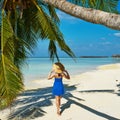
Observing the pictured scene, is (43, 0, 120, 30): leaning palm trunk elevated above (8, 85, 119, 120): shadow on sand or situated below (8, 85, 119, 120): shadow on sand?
above

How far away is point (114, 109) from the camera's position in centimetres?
1029

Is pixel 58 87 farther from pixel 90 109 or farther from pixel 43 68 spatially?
pixel 43 68

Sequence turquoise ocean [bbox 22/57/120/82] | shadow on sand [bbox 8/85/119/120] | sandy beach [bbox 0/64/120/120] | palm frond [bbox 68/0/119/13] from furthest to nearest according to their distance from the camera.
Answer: turquoise ocean [bbox 22/57/120/82] → shadow on sand [bbox 8/85/119/120] → sandy beach [bbox 0/64/120/120] → palm frond [bbox 68/0/119/13]

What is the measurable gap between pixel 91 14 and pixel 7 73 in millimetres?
2655

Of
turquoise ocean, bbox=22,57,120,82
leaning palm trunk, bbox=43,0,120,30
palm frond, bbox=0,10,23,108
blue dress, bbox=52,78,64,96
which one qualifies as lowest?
turquoise ocean, bbox=22,57,120,82

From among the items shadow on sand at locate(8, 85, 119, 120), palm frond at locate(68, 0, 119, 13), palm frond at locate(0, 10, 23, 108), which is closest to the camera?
palm frond at locate(0, 10, 23, 108)

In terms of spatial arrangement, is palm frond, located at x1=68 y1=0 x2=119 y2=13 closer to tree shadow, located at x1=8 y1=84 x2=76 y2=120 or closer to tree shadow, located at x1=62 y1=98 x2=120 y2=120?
tree shadow, located at x1=62 y1=98 x2=120 y2=120

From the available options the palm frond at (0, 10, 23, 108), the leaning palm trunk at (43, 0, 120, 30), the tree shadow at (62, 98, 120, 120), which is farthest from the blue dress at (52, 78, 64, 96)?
the leaning palm trunk at (43, 0, 120, 30)

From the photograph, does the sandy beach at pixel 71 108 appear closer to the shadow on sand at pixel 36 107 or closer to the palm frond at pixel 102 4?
the shadow on sand at pixel 36 107

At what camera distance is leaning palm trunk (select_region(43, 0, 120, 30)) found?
463 centimetres

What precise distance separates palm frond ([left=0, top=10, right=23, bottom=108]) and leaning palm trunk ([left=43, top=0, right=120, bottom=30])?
1.80 metres

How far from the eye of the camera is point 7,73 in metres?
7.19

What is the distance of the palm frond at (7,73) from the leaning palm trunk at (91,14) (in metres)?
1.80

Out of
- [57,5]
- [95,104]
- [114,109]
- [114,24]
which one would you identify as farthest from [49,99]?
[114,24]
